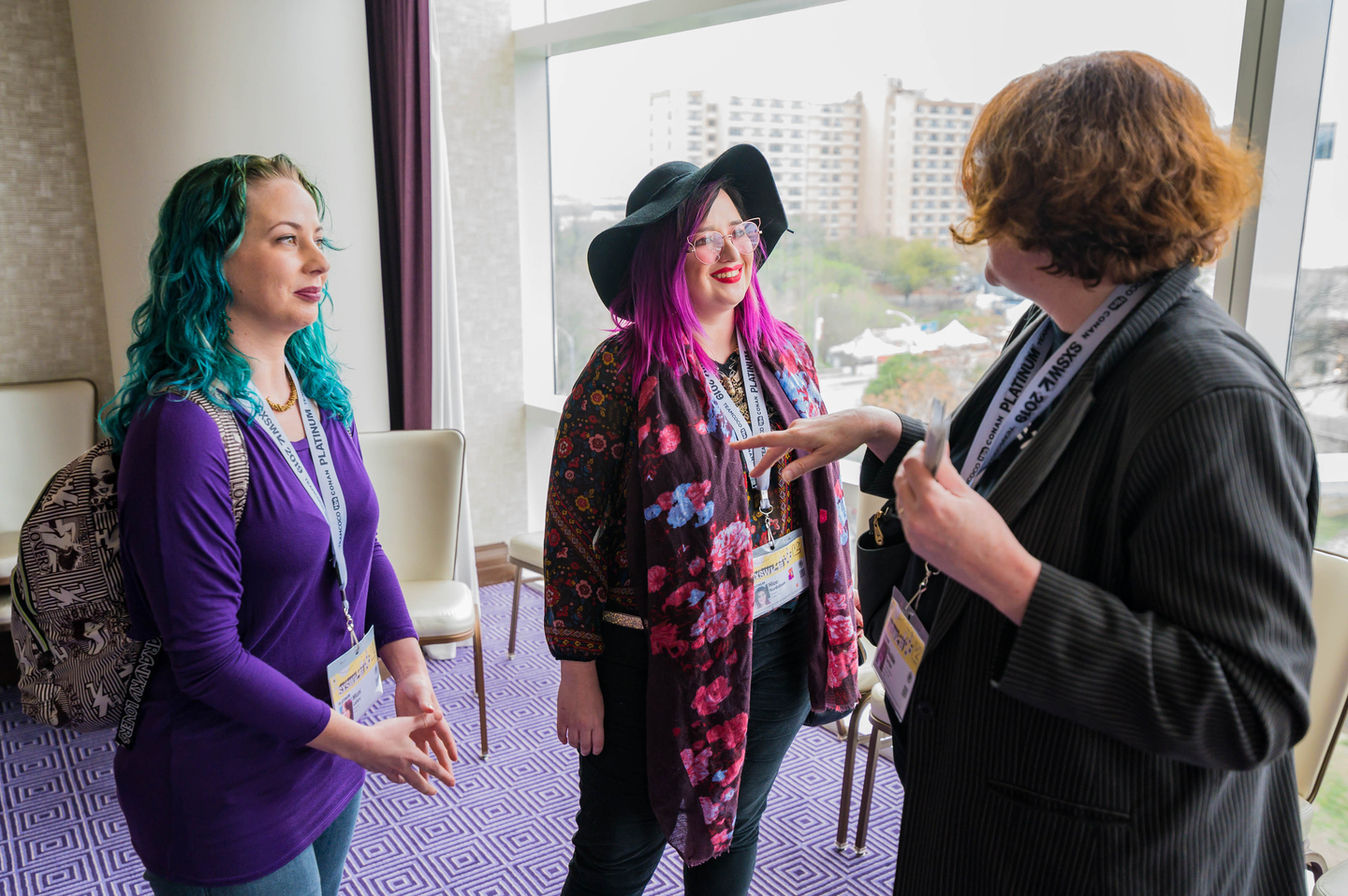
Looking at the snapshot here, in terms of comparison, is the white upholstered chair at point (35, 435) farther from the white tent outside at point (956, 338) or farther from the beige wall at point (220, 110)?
the white tent outside at point (956, 338)

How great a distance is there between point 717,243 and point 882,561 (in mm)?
650

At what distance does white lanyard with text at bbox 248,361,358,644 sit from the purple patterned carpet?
1.41 metres

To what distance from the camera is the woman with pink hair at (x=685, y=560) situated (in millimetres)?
1549

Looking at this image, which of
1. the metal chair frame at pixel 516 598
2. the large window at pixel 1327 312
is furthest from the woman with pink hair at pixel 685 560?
the metal chair frame at pixel 516 598

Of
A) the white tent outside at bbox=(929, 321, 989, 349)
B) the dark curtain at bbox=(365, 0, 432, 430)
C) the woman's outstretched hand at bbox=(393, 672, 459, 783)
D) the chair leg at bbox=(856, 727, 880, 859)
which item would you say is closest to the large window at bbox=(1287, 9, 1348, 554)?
the white tent outside at bbox=(929, 321, 989, 349)

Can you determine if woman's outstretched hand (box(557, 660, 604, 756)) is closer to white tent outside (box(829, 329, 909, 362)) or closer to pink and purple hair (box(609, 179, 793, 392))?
pink and purple hair (box(609, 179, 793, 392))

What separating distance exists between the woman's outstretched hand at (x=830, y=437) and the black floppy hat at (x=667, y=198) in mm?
462

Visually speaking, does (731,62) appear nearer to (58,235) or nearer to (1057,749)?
(58,235)

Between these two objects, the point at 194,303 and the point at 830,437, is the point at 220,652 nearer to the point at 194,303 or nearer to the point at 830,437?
the point at 194,303

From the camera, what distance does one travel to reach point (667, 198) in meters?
1.65

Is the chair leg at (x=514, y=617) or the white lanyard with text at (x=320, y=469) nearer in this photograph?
the white lanyard with text at (x=320, y=469)

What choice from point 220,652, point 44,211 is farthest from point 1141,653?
point 44,211

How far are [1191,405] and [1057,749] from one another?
0.39 m

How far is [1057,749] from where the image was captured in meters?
0.98
